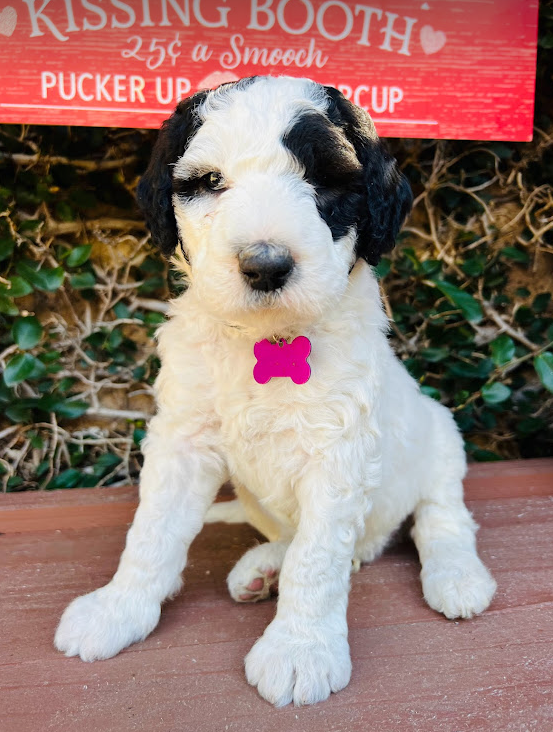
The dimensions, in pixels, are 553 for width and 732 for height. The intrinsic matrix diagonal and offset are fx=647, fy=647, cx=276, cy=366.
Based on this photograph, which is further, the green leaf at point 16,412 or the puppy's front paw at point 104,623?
the green leaf at point 16,412

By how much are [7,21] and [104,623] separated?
2.04 meters

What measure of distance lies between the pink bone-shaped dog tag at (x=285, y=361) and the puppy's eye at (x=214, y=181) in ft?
1.38

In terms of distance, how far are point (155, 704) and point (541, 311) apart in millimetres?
2793

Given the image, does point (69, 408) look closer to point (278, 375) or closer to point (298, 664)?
point (278, 375)

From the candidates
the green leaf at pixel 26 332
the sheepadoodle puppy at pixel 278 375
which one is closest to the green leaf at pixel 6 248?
the green leaf at pixel 26 332

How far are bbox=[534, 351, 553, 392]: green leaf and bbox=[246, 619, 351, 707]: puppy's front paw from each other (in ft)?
5.46

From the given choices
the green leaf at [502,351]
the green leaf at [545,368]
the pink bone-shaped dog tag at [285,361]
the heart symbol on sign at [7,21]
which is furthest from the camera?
the green leaf at [502,351]

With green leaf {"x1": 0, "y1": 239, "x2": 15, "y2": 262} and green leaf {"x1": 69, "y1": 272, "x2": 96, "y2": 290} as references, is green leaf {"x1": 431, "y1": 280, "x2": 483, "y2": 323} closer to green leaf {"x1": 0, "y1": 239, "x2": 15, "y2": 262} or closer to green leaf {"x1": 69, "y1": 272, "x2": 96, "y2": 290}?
green leaf {"x1": 69, "y1": 272, "x2": 96, "y2": 290}

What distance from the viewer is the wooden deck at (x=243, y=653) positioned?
1.48 m

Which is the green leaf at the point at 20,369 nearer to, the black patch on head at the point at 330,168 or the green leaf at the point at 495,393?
the black patch on head at the point at 330,168

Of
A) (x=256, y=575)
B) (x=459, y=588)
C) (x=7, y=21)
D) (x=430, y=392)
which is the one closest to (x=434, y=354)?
(x=430, y=392)

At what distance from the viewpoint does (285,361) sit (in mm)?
1699

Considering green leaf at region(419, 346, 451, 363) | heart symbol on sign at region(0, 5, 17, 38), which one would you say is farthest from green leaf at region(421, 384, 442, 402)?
heart symbol on sign at region(0, 5, 17, 38)

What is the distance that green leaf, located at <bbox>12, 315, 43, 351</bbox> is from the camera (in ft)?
9.34
